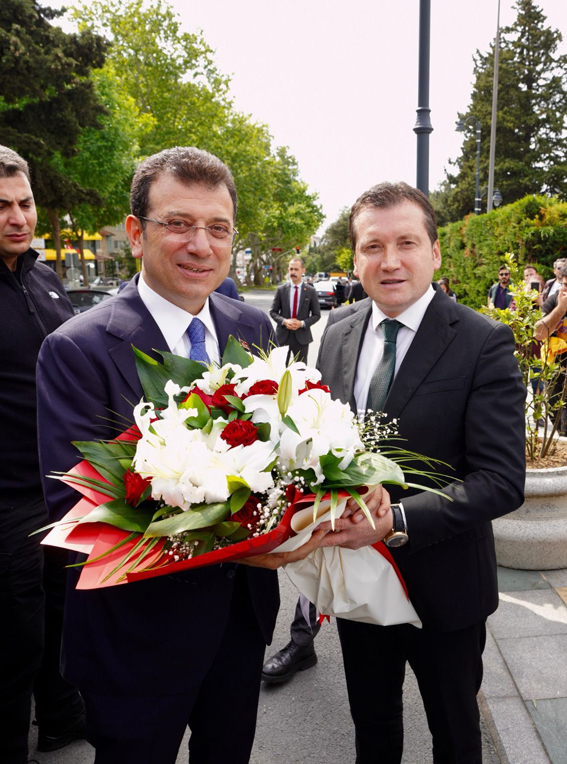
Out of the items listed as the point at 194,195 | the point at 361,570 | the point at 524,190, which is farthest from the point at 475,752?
the point at 524,190

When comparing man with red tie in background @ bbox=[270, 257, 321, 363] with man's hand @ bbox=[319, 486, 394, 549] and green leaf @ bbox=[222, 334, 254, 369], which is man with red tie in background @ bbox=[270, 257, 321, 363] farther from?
man's hand @ bbox=[319, 486, 394, 549]

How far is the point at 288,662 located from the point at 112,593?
1.94m

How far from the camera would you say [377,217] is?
2115 millimetres

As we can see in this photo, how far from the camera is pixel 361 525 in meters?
1.73

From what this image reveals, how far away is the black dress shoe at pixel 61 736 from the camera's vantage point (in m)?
2.88

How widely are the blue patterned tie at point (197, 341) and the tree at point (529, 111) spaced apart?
48817 millimetres

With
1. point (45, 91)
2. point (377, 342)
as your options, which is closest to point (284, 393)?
point (377, 342)

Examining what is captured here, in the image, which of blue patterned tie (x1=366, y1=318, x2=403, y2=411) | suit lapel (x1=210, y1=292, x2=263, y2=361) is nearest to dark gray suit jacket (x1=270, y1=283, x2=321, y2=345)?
suit lapel (x1=210, y1=292, x2=263, y2=361)

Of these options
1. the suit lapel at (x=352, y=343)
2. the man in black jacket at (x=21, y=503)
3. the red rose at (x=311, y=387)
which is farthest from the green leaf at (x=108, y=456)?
the man in black jacket at (x=21, y=503)

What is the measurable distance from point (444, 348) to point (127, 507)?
3.76ft

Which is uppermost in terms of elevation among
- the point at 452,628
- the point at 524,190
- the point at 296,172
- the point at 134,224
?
the point at 296,172

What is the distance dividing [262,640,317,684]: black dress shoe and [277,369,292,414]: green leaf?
2.39 metres

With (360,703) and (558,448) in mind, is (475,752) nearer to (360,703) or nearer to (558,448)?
(360,703)

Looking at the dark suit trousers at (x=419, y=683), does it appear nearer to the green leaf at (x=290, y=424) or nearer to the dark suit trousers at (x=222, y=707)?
the dark suit trousers at (x=222, y=707)
